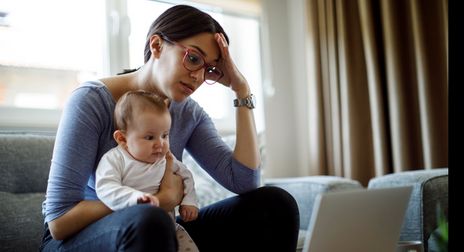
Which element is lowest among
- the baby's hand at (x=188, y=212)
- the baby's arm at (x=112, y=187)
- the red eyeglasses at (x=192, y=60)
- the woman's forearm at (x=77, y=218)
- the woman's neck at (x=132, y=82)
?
the baby's hand at (x=188, y=212)

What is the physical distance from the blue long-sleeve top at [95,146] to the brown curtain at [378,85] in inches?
48.5

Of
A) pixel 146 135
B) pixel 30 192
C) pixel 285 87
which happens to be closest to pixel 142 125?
pixel 146 135

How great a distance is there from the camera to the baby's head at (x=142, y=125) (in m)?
1.19

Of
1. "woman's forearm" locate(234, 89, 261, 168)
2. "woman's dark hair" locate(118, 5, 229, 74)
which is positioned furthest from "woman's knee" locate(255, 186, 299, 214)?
"woman's dark hair" locate(118, 5, 229, 74)

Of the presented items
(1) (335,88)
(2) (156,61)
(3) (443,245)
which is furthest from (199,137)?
(1) (335,88)

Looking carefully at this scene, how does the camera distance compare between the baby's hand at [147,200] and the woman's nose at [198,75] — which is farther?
the woman's nose at [198,75]

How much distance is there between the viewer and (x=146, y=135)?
119 centimetres

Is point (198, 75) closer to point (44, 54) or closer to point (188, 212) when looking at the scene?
point (188, 212)

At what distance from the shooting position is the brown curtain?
234 centimetres

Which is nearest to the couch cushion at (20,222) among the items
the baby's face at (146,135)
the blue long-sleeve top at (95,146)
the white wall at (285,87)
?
the blue long-sleeve top at (95,146)

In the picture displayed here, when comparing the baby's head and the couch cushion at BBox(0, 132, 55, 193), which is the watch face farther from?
the couch cushion at BBox(0, 132, 55, 193)

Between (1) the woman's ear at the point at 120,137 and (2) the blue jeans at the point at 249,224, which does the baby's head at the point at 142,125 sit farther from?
(2) the blue jeans at the point at 249,224

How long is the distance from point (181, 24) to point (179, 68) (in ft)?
0.37

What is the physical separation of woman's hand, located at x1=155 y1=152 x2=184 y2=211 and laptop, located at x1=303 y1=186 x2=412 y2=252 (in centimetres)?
32
